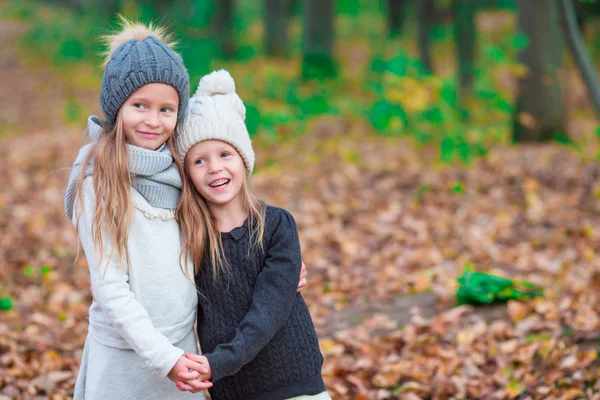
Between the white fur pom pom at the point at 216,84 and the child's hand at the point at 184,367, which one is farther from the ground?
the white fur pom pom at the point at 216,84

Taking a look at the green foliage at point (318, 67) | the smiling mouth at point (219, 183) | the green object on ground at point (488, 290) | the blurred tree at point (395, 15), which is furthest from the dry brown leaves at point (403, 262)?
the blurred tree at point (395, 15)

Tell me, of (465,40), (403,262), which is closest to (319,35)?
(465,40)

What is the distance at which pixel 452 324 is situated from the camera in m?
4.50

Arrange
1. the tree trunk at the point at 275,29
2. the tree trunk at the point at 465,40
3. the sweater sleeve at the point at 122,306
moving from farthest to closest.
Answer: the tree trunk at the point at 275,29 < the tree trunk at the point at 465,40 < the sweater sleeve at the point at 122,306

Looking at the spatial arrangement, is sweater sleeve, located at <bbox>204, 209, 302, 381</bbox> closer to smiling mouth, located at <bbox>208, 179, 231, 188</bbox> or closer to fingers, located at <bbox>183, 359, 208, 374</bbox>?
fingers, located at <bbox>183, 359, 208, 374</bbox>

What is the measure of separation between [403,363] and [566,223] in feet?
10.0

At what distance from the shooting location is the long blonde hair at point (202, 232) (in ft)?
8.29

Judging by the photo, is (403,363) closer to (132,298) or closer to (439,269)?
(439,269)

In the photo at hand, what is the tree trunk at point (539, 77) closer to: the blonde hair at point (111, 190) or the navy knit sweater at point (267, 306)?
the navy knit sweater at point (267, 306)

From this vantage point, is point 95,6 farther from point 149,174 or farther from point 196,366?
point 196,366

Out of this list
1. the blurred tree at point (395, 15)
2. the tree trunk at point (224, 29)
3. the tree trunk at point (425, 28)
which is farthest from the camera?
the blurred tree at point (395, 15)

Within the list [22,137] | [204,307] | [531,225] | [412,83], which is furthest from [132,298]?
[22,137]

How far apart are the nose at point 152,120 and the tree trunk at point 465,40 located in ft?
36.1

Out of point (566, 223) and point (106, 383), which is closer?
point (106, 383)
